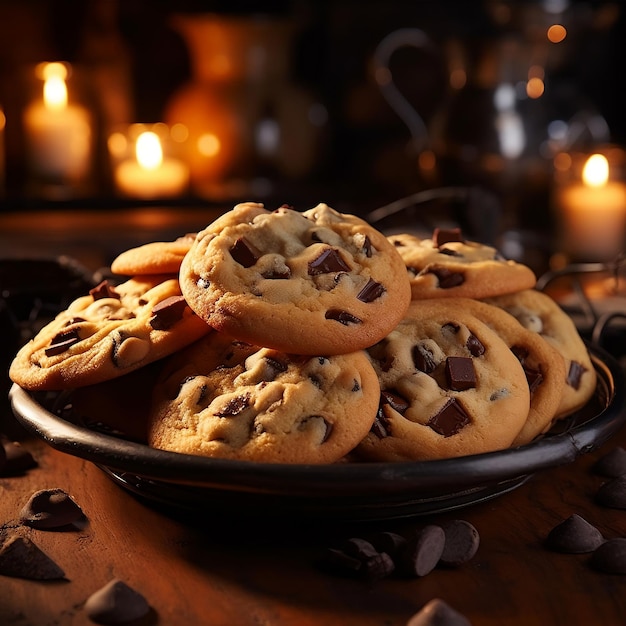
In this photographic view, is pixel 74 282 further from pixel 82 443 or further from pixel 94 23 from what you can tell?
pixel 94 23

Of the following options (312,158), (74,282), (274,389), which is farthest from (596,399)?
(312,158)

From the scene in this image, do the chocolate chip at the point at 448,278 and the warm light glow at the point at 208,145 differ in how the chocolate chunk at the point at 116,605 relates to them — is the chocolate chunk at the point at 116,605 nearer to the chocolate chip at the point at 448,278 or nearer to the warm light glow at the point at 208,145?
the chocolate chip at the point at 448,278

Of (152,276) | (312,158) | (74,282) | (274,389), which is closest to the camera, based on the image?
(274,389)

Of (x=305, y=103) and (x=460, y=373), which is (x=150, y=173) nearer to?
(x=305, y=103)

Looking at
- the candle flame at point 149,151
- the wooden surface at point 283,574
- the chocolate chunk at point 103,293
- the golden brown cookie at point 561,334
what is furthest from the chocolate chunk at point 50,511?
the candle flame at point 149,151

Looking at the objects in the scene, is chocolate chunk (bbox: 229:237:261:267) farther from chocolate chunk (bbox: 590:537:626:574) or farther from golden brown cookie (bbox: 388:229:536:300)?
chocolate chunk (bbox: 590:537:626:574)

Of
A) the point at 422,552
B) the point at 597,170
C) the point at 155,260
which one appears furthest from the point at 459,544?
the point at 597,170
